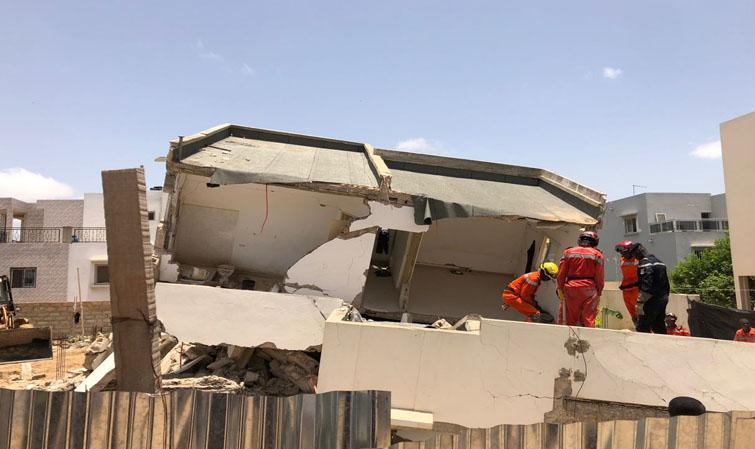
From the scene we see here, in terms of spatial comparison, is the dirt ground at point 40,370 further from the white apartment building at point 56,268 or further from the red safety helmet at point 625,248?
the white apartment building at point 56,268

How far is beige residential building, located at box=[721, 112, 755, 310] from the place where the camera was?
50.0 ft

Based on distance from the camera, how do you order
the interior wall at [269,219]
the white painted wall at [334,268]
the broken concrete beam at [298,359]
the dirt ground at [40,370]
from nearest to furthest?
1. the broken concrete beam at [298,359]
2. the white painted wall at [334,268]
3. the interior wall at [269,219]
4. the dirt ground at [40,370]

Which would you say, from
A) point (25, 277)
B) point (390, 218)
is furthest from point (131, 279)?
point (25, 277)

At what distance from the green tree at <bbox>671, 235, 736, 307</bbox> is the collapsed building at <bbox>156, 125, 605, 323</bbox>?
16230mm

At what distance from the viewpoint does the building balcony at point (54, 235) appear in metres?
25.6

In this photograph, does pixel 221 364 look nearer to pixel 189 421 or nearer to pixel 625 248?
pixel 189 421

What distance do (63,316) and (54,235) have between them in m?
10.2

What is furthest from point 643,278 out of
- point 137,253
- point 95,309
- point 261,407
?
point 95,309

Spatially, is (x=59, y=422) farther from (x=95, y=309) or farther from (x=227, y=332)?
(x=95, y=309)

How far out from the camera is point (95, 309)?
63.4 ft

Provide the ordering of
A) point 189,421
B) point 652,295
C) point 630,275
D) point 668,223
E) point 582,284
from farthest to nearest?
1. point 668,223
2. point 630,275
3. point 652,295
4. point 582,284
5. point 189,421

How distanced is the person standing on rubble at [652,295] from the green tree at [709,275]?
18510mm

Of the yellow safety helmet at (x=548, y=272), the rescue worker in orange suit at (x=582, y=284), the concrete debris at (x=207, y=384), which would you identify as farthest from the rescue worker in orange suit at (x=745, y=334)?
the concrete debris at (x=207, y=384)

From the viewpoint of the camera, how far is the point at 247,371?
6.48m
